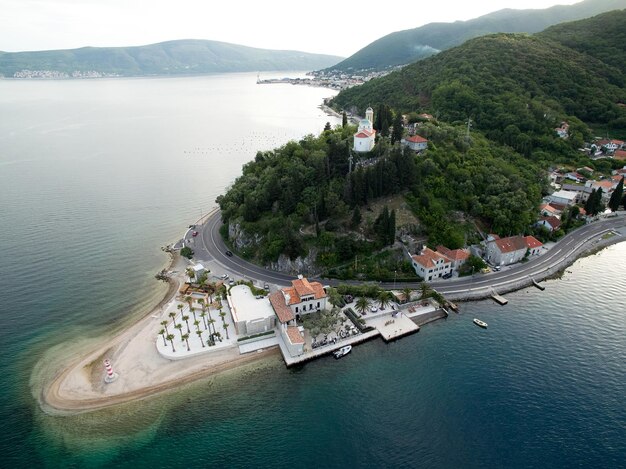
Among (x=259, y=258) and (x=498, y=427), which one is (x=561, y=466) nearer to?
(x=498, y=427)

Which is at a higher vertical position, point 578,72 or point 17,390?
point 578,72

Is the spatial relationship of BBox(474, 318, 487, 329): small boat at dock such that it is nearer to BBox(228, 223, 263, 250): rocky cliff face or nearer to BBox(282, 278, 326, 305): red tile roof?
BBox(282, 278, 326, 305): red tile roof

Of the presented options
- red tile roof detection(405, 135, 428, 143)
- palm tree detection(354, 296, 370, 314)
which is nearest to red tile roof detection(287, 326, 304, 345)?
palm tree detection(354, 296, 370, 314)

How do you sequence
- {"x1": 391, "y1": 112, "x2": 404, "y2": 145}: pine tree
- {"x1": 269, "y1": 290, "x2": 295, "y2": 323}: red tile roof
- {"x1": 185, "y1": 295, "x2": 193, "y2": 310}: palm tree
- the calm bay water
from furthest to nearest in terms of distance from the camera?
{"x1": 391, "y1": 112, "x2": 404, "y2": 145}: pine tree, {"x1": 185, "y1": 295, "x2": 193, "y2": 310}: palm tree, {"x1": 269, "y1": 290, "x2": 295, "y2": 323}: red tile roof, the calm bay water

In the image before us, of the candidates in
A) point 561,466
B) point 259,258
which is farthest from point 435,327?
point 259,258

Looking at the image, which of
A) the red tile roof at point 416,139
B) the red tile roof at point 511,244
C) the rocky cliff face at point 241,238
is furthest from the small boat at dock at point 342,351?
the red tile roof at point 416,139

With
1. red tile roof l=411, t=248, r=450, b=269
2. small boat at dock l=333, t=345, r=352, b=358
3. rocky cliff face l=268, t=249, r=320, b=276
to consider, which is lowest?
small boat at dock l=333, t=345, r=352, b=358
